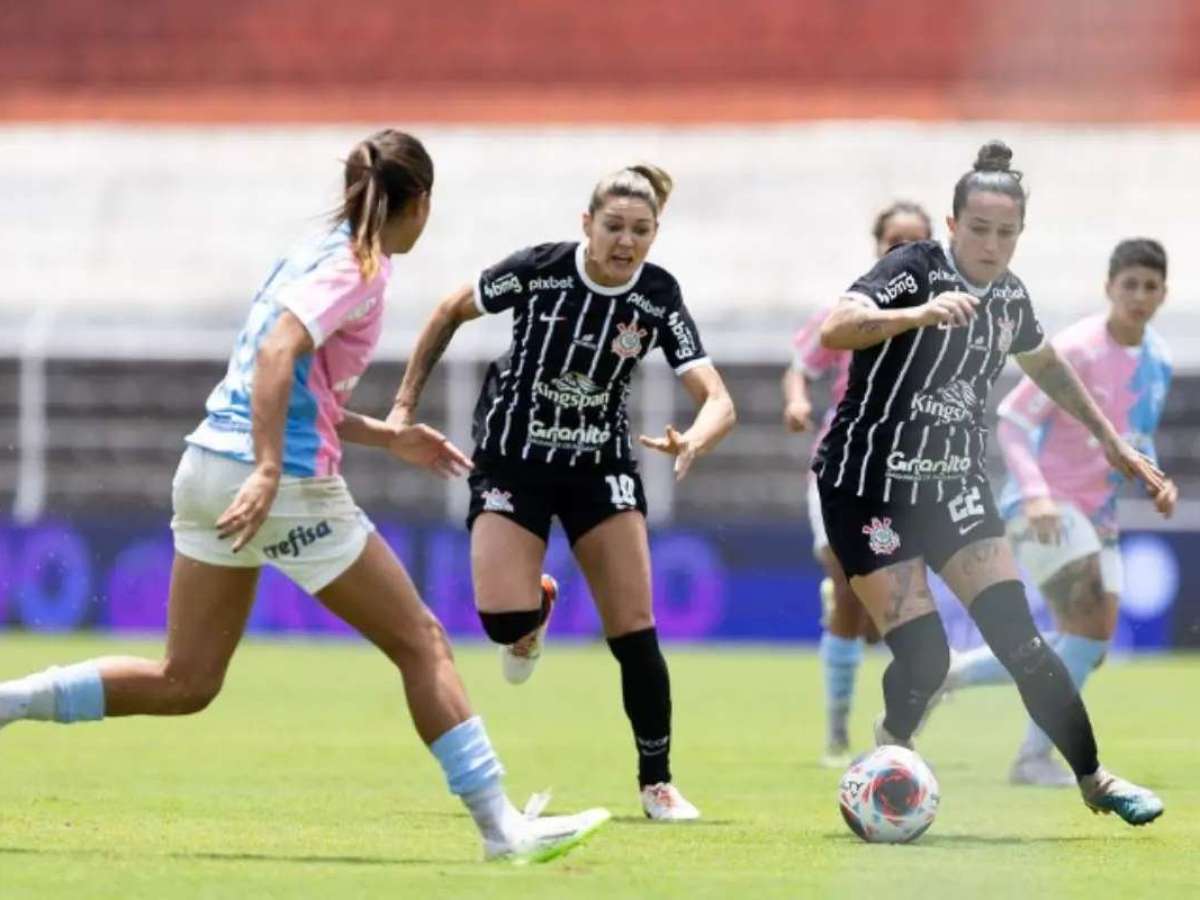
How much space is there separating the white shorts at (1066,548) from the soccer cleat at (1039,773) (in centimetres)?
69

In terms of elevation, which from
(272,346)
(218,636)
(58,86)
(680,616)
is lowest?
(680,616)

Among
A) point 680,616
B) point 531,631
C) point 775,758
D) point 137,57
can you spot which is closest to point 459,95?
point 137,57

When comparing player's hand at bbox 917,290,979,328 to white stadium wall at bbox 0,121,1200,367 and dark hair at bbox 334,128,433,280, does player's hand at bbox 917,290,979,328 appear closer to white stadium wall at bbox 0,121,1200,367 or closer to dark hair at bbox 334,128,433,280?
dark hair at bbox 334,128,433,280

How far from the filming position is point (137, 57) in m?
29.2

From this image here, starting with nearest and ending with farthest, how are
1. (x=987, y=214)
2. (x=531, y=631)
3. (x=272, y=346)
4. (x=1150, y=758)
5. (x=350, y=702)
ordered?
(x=272, y=346) → (x=987, y=214) → (x=531, y=631) → (x=1150, y=758) → (x=350, y=702)

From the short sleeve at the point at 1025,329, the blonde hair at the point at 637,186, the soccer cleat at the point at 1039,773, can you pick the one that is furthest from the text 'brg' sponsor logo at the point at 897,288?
the soccer cleat at the point at 1039,773

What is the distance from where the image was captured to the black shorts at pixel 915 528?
8.38m

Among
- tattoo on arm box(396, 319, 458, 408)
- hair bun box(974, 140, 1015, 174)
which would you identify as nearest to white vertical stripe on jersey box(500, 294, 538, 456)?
tattoo on arm box(396, 319, 458, 408)

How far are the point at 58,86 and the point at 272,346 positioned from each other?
22862mm

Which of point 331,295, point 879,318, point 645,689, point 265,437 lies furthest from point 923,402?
point 265,437

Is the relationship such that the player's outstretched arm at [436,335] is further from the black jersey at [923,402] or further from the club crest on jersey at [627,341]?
the black jersey at [923,402]

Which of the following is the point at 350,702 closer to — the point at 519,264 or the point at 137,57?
the point at 519,264

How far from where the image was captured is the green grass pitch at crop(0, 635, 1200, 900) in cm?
700

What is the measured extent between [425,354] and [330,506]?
6.93 ft
